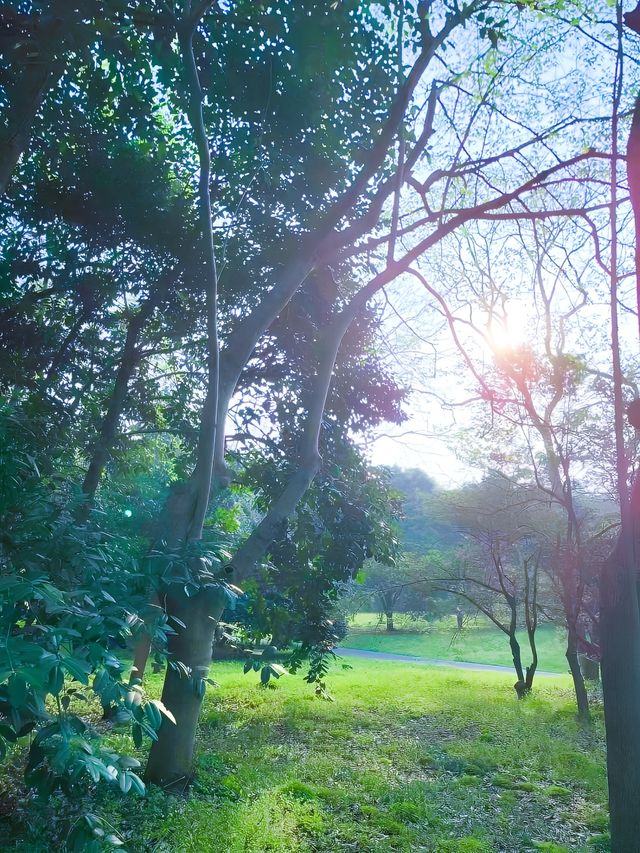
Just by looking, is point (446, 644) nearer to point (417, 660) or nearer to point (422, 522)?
point (417, 660)

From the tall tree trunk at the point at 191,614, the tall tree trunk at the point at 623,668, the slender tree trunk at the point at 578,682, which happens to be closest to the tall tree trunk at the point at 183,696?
the tall tree trunk at the point at 191,614

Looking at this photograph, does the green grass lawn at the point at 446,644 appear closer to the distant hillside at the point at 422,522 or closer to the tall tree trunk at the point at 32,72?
the distant hillside at the point at 422,522

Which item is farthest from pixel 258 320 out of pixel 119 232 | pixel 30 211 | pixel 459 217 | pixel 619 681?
pixel 619 681

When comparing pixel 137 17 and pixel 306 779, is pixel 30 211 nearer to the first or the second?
pixel 137 17

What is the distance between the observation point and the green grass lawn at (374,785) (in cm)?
401

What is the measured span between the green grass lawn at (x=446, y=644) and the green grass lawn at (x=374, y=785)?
Answer: 10.4 metres

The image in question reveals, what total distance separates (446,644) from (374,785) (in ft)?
59.5

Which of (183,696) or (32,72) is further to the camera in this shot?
(183,696)

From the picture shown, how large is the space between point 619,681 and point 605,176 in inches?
186

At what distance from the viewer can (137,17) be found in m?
4.46

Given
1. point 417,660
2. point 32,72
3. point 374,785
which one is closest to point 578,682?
point 374,785

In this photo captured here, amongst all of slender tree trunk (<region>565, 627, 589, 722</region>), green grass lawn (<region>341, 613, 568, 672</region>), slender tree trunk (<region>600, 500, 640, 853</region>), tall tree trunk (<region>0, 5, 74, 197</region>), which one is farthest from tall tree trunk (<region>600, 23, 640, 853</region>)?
green grass lawn (<region>341, 613, 568, 672</region>)

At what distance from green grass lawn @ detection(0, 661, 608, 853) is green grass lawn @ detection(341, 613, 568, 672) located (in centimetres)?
1043

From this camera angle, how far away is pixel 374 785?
5379 mm
